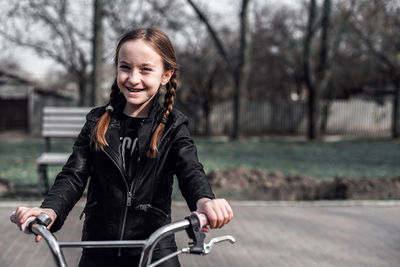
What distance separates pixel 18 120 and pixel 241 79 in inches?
649

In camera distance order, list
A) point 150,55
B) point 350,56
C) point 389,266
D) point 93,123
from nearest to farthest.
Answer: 1. point 150,55
2. point 93,123
3. point 389,266
4. point 350,56

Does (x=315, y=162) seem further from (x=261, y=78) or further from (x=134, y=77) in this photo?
(x=261, y=78)

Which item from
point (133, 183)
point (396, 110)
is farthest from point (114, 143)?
point (396, 110)

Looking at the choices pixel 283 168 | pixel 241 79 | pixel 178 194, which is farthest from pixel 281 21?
Result: pixel 178 194

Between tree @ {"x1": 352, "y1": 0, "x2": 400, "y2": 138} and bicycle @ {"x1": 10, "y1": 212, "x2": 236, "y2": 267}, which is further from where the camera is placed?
tree @ {"x1": 352, "y1": 0, "x2": 400, "y2": 138}

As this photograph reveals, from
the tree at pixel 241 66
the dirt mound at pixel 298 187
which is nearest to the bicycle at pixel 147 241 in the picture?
the dirt mound at pixel 298 187

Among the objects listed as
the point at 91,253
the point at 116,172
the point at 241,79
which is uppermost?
the point at 241,79

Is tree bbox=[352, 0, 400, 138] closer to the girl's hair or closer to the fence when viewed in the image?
the fence

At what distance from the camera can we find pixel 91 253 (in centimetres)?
184

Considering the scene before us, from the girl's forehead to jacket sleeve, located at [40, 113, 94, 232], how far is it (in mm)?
354

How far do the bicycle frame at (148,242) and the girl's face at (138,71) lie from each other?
0.62 metres

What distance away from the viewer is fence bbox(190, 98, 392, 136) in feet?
79.6

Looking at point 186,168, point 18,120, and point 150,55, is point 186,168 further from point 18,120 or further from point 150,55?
point 18,120

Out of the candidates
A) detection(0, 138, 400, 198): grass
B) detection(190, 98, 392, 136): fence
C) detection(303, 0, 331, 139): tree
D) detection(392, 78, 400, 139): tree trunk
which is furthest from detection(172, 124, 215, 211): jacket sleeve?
detection(190, 98, 392, 136): fence
